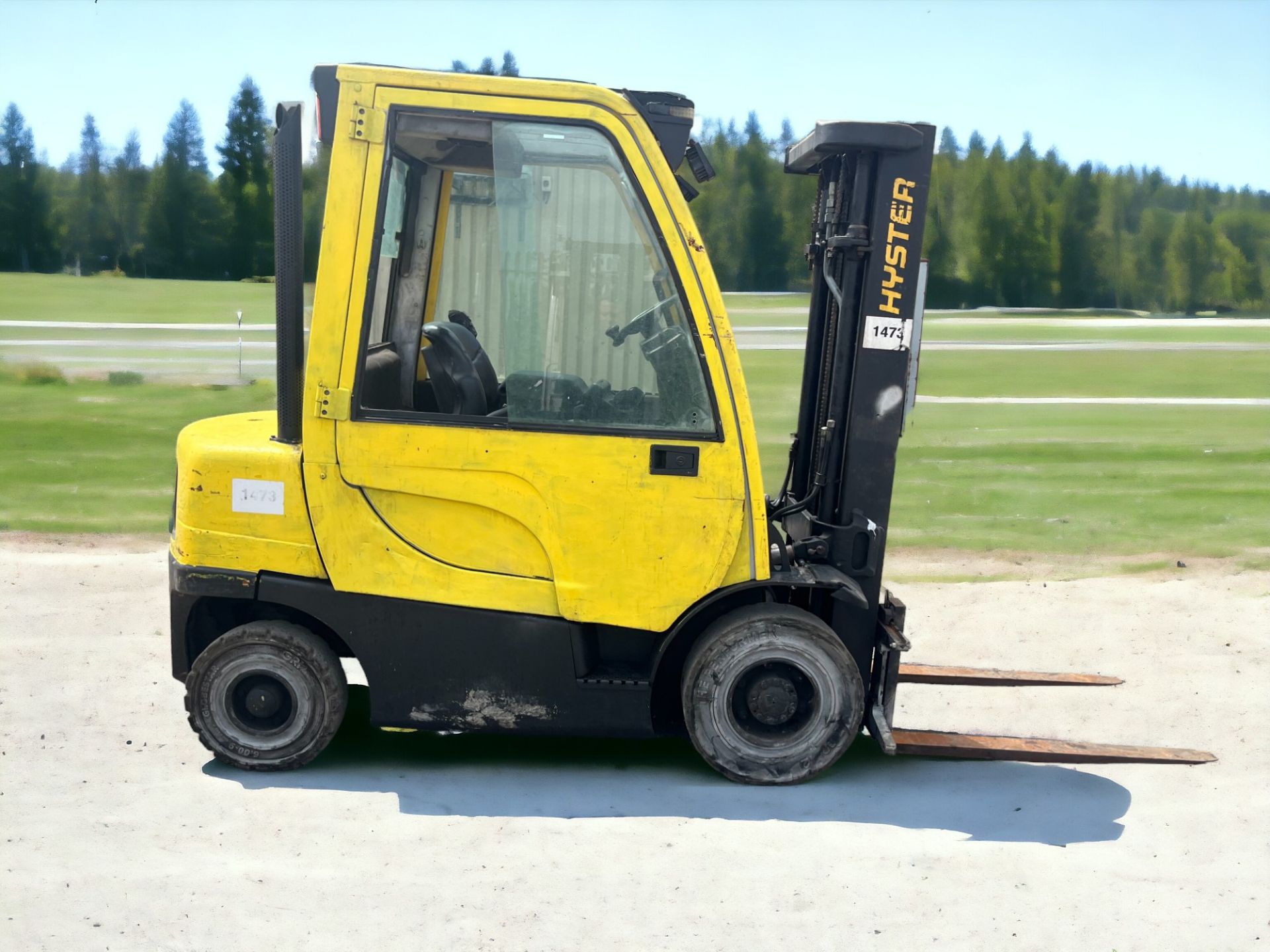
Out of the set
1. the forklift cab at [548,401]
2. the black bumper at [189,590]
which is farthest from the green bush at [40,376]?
the forklift cab at [548,401]

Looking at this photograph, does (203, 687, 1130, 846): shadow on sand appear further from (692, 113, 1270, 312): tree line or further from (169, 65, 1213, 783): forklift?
(692, 113, 1270, 312): tree line

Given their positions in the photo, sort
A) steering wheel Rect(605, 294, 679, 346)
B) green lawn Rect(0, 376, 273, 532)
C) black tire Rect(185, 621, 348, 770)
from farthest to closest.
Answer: green lawn Rect(0, 376, 273, 532), black tire Rect(185, 621, 348, 770), steering wheel Rect(605, 294, 679, 346)

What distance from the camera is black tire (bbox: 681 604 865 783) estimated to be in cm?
455

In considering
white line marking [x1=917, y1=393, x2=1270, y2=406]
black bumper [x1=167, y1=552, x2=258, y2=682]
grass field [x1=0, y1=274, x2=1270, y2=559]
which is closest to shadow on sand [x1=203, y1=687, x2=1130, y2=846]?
black bumper [x1=167, y1=552, x2=258, y2=682]

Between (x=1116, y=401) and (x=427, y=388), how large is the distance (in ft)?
79.4

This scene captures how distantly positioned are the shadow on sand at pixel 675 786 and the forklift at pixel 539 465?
132 mm

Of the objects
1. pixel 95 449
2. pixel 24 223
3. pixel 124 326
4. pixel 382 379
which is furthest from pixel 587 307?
pixel 24 223

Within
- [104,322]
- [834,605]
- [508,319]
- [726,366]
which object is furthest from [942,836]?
[104,322]

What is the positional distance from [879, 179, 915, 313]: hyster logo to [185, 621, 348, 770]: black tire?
251cm

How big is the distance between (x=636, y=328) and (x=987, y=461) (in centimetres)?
1239

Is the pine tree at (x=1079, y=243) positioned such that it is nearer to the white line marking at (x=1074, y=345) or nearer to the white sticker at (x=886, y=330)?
the white line marking at (x=1074, y=345)

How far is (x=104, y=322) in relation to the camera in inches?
1842

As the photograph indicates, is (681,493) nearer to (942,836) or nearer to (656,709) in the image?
(656,709)

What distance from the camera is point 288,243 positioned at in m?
4.54
